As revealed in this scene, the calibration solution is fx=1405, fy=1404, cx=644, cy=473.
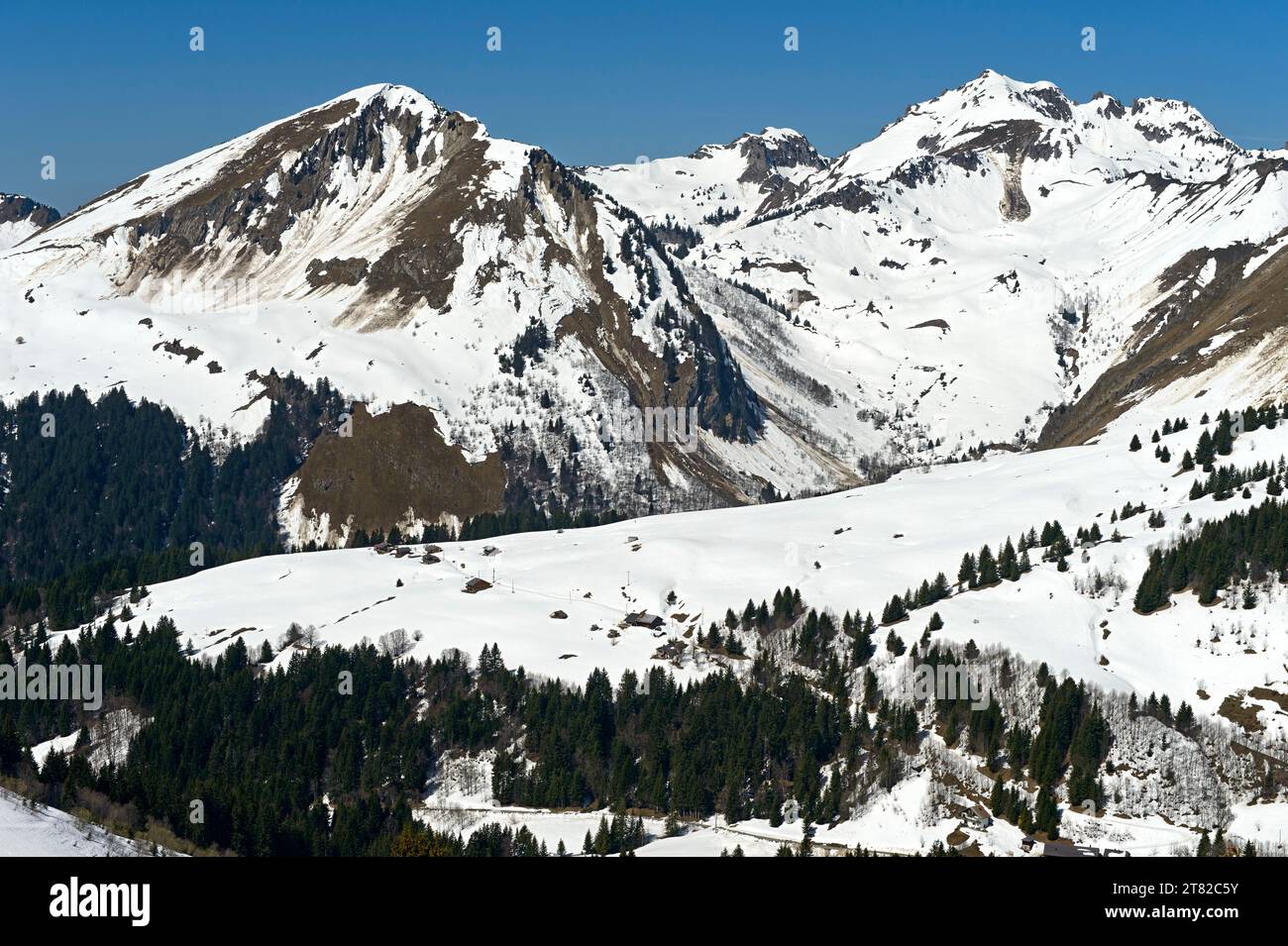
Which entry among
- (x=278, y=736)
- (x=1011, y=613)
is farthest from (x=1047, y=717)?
(x=278, y=736)

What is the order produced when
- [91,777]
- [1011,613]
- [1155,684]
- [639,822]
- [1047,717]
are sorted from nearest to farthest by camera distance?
1. [91,777]
2. [639,822]
3. [1047,717]
4. [1155,684]
5. [1011,613]

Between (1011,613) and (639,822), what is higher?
(1011,613)

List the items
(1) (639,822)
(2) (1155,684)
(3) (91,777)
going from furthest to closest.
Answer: (2) (1155,684), (1) (639,822), (3) (91,777)
